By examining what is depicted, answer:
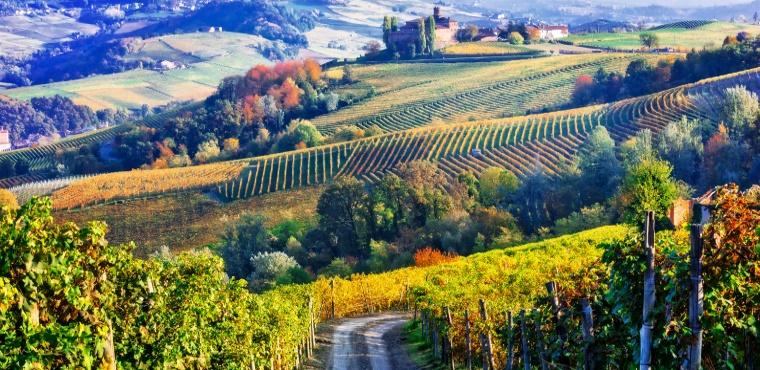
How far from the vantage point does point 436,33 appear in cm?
16288

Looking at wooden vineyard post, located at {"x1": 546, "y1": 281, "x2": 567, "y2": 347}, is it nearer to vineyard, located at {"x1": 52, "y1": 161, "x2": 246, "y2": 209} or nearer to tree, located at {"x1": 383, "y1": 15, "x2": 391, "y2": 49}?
vineyard, located at {"x1": 52, "y1": 161, "x2": 246, "y2": 209}

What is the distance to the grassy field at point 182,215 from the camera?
239 ft

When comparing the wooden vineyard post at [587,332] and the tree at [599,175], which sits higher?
the wooden vineyard post at [587,332]

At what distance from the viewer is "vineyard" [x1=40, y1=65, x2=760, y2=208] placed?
76750 mm

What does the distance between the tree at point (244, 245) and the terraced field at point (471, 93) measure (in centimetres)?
4673

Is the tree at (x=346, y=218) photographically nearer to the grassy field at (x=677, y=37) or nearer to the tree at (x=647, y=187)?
the tree at (x=647, y=187)

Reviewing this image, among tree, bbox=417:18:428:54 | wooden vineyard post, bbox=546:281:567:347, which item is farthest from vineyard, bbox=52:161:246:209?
wooden vineyard post, bbox=546:281:567:347

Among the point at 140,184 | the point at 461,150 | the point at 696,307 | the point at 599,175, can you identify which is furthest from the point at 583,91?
the point at 696,307

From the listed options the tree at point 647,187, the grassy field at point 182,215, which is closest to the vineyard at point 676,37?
the grassy field at point 182,215

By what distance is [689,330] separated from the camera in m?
9.53

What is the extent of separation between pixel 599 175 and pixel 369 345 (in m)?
35.5

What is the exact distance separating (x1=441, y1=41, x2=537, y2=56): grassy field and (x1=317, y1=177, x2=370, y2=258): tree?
8480cm

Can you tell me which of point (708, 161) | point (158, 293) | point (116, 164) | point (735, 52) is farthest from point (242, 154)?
point (158, 293)

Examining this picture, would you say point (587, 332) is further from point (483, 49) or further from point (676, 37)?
point (676, 37)
